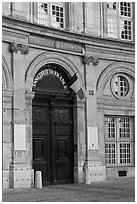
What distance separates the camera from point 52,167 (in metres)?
18.2

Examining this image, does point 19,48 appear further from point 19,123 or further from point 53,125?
point 53,125

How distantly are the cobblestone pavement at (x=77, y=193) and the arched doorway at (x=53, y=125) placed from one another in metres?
0.91

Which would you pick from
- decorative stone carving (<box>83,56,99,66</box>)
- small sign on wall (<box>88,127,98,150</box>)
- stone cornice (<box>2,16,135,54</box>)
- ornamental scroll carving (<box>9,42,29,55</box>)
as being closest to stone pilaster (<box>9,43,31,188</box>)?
ornamental scroll carving (<box>9,42,29,55</box>)

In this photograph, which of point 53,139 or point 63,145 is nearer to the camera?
point 53,139

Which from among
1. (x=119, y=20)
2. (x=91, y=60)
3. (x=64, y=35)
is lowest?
(x=91, y=60)

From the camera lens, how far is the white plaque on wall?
16578 mm

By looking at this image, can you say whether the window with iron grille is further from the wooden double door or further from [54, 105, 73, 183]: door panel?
[54, 105, 73, 183]: door panel

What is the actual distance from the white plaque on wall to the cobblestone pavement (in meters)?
1.58

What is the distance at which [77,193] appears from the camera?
49.0 feet

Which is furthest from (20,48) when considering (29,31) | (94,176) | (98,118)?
(94,176)

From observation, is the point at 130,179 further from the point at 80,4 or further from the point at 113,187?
the point at 80,4

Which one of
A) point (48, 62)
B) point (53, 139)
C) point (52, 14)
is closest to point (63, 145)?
point (53, 139)

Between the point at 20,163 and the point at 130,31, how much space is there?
833 centimetres

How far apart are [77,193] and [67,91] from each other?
17.1ft
